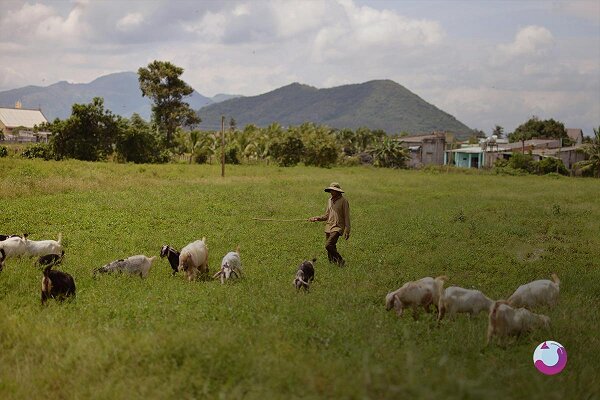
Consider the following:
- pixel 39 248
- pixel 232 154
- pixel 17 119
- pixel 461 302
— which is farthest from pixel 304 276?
pixel 17 119

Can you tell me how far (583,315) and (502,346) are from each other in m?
2.90

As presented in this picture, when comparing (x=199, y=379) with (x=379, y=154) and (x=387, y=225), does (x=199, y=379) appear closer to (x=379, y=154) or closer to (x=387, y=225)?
(x=387, y=225)

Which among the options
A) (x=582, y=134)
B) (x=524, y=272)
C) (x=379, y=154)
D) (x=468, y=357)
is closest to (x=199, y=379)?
(x=468, y=357)

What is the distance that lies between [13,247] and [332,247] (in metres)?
7.80

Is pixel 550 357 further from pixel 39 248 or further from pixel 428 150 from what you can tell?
pixel 428 150

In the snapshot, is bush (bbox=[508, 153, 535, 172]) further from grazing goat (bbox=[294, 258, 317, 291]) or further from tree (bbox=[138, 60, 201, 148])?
grazing goat (bbox=[294, 258, 317, 291])

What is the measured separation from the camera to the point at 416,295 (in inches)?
376

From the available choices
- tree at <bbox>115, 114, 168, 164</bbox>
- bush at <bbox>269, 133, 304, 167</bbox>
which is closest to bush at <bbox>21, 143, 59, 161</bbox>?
tree at <bbox>115, 114, 168, 164</bbox>

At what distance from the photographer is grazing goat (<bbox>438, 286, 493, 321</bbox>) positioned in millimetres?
9352

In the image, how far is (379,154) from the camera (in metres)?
75.1

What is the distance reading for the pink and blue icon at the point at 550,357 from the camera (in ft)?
23.6

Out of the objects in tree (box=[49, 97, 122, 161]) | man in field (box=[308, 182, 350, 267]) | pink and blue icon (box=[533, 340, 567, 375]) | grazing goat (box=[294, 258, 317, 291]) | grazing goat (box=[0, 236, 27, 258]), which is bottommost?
pink and blue icon (box=[533, 340, 567, 375])

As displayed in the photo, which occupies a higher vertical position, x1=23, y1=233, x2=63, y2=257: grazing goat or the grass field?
x1=23, y1=233, x2=63, y2=257: grazing goat

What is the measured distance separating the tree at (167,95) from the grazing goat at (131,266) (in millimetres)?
53690
